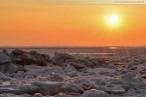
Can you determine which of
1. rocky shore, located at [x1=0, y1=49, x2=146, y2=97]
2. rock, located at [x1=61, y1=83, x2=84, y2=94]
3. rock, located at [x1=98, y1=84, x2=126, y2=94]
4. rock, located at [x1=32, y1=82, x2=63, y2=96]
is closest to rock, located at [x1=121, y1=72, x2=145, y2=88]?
rocky shore, located at [x1=0, y1=49, x2=146, y2=97]

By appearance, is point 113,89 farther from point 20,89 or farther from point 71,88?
point 20,89

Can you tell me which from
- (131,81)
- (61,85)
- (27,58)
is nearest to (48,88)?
(61,85)

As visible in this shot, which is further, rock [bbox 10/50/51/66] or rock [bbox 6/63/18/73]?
rock [bbox 10/50/51/66]

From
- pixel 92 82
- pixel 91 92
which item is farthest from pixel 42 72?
pixel 91 92

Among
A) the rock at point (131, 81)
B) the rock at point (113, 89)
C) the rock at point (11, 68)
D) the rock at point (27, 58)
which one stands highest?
the rock at point (27, 58)

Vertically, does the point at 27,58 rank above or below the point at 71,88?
above

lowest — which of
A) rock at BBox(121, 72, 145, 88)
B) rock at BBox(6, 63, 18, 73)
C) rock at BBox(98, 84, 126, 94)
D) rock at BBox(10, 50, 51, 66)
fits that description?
rock at BBox(98, 84, 126, 94)

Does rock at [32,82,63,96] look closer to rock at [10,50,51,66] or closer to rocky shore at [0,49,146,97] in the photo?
rocky shore at [0,49,146,97]

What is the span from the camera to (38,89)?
5.92 metres

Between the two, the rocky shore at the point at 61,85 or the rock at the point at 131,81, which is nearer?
the rocky shore at the point at 61,85

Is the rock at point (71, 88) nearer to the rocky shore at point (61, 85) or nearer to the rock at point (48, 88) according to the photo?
the rocky shore at point (61, 85)

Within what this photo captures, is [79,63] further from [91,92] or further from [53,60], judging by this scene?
[91,92]

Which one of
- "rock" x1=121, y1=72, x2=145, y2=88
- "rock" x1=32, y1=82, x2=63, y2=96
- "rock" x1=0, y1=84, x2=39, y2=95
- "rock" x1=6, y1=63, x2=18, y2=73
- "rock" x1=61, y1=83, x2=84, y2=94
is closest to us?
"rock" x1=0, y1=84, x2=39, y2=95

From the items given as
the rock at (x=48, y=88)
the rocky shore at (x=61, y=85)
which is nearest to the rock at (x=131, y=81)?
the rocky shore at (x=61, y=85)
